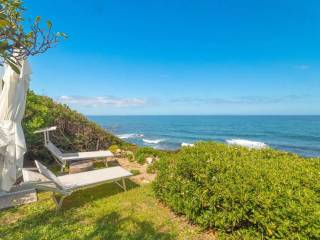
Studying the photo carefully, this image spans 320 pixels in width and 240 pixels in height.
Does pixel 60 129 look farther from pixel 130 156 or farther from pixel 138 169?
pixel 138 169

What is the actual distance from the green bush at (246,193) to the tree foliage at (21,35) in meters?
2.97

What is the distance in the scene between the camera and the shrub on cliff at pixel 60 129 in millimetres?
7152

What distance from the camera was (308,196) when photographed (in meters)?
2.61

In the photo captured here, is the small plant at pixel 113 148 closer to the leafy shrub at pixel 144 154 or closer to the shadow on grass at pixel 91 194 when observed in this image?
the leafy shrub at pixel 144 154

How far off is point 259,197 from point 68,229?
3.04 m

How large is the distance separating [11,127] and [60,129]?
5.83 m

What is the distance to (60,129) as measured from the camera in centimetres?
929

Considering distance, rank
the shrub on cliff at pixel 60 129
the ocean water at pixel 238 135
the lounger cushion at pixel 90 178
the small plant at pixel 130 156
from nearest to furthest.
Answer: the lounger cushion at pixel 90 178 < the shrub on cliff at pixel 60 129 < the small plant at pixel 130 156 < the ocean water at pixel 238 135

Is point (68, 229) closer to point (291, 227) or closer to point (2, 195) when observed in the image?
point (2, 195)

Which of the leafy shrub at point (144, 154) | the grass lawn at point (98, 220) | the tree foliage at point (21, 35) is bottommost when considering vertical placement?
the grass lawn at point (98, 220)

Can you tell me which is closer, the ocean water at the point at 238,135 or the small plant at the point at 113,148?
the small plant at the point at 113,148

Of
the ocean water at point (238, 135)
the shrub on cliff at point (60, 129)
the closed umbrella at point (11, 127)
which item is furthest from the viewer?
the ocean water at point (238, 135)

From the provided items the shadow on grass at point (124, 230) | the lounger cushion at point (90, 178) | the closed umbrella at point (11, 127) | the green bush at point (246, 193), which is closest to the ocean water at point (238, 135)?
the lounger cushion at point (90, 178)

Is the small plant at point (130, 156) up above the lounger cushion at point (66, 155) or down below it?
below
